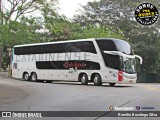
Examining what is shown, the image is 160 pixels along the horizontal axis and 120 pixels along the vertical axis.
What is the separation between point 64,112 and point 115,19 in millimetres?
51386

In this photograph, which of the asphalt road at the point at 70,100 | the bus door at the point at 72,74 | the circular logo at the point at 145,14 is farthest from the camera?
the bus door at the point at 72,74

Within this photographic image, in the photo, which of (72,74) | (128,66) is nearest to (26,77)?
(72,74)

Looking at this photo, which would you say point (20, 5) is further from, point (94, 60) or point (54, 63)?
point (94, 60)

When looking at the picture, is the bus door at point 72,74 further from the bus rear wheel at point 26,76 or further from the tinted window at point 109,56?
the bus rear wheel at point 26,76

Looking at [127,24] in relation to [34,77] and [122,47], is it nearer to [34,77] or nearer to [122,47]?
[34,77]

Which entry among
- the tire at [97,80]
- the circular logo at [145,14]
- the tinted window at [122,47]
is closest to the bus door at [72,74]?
the tire at [97,80]

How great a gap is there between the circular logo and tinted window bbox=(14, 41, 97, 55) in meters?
16.3

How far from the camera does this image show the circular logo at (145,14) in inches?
436

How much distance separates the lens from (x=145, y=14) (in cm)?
1130

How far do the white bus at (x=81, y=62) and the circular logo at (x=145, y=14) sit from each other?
14916 millimetres

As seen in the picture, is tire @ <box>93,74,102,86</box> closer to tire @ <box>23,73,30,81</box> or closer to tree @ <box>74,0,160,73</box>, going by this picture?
tire @ <box>23,73,30,81</box>

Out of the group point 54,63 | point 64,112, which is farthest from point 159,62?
point 64,112

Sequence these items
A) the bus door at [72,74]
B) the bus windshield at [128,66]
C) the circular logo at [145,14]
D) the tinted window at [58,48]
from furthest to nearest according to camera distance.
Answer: the bus door at [72,74]
the tinted window at [58,48]
the bus windshield at [128,66]
the circular logo at [145,14]

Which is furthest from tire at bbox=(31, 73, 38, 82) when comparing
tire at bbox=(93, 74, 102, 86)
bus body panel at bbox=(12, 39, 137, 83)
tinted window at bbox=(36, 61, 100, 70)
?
tire at bbox=(93, 74, 102, 86)
